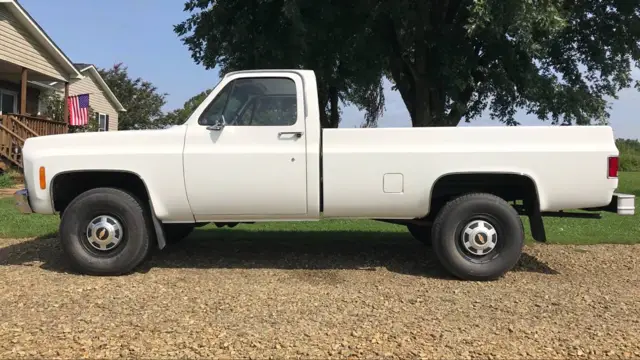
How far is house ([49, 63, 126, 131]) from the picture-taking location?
88.9ft

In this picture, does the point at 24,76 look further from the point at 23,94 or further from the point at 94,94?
the point at 94,94

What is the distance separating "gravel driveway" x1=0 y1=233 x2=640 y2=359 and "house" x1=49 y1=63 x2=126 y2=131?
2255 centimetres

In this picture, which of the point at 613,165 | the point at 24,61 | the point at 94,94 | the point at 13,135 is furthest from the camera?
the point at 94,94

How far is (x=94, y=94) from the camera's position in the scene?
28750 millimetres

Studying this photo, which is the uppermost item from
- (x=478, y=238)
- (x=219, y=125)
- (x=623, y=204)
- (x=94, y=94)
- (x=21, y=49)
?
(x=21, y=49)

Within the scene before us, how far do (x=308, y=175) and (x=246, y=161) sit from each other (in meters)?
0.62

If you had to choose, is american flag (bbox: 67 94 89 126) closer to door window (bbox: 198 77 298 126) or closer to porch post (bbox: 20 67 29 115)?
porch post (bbox: 20 67 29 115)

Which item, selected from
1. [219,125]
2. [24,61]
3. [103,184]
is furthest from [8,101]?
[219,125]

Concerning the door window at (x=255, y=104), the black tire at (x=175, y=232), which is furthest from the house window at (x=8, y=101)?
the door window at (x=255, y=104)

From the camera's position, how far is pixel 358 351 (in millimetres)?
3635

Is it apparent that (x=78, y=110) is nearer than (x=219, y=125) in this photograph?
No

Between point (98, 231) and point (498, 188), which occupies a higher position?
point (498, 188)

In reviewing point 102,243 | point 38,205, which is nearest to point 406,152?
point 102,243

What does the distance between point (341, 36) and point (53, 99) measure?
13.6 meters
